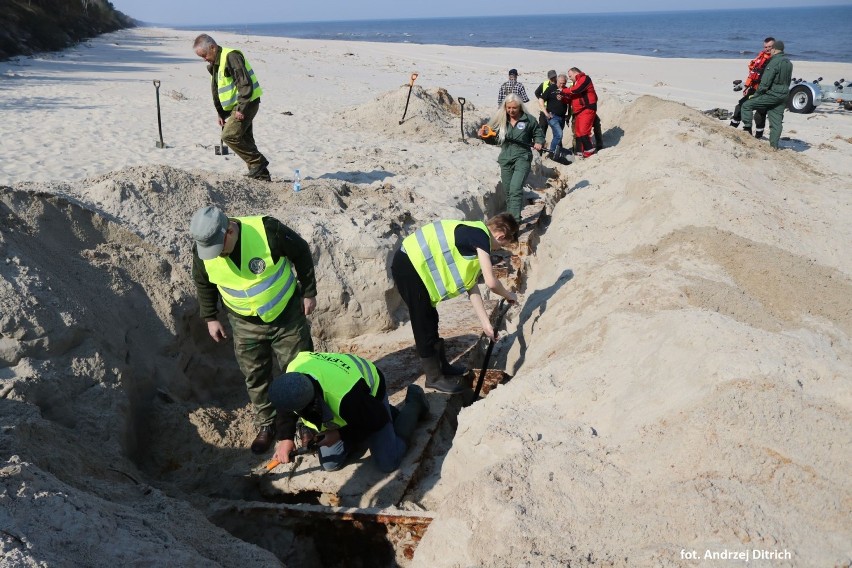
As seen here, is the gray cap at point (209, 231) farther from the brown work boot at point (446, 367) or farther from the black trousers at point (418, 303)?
the brown work boot at point (446, 367)

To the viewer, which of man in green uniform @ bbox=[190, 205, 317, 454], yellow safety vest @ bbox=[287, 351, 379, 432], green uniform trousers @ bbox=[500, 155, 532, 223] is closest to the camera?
yellow safety vest @ bbox=[287, 351, 379, 432]

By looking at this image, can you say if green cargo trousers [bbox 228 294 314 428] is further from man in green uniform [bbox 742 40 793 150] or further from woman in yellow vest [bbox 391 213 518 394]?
man in green uniform [bbox 742 40 793 150]

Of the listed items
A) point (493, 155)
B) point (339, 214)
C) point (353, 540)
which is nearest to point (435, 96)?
point (493, 155)

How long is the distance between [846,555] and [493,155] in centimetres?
977

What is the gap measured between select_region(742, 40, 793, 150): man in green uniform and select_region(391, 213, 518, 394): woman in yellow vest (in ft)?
27.8

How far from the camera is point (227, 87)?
23.9ft

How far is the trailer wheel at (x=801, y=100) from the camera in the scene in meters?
16.2

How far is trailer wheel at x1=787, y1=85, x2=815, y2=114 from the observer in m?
16.2

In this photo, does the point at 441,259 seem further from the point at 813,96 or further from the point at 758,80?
the point at 813,96

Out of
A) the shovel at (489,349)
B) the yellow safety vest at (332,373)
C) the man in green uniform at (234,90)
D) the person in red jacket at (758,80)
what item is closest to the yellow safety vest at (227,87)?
the man in green uniform at (234,90)

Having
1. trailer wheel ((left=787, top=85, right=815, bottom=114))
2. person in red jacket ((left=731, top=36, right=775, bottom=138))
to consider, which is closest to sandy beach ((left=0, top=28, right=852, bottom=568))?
person in red jacket ((left=731, top=36, right=775, bottom=138))

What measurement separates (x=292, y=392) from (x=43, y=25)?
31381 millimetres

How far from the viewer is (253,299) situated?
4090mm

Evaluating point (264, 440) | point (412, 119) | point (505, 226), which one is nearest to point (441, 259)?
point (505, 226)
